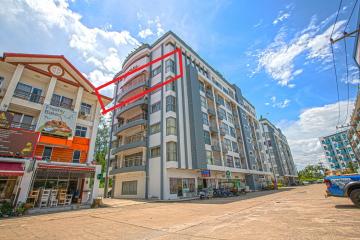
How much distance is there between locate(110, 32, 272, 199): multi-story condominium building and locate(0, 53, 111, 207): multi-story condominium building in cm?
861

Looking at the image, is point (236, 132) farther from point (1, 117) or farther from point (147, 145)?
point (1, 117)

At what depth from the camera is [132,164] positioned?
29.5 meters

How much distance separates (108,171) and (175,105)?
712 inches

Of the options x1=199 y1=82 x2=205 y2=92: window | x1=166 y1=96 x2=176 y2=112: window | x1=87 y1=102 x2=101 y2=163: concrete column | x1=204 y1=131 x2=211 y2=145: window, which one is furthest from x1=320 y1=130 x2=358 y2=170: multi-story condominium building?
x1=87 y1=102 x2=101 y2=163: concrete column

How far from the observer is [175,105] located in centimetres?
2848

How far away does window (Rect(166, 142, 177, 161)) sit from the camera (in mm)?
24922

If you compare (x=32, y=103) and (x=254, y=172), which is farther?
(x=254, y=172)

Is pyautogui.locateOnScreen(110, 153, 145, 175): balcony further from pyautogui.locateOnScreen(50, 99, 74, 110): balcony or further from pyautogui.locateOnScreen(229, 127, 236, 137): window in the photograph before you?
pyautogui.locateOnScreen(229, 127, 236, 137): window

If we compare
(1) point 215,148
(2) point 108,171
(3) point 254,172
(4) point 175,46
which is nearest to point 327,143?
(3) point 254,172

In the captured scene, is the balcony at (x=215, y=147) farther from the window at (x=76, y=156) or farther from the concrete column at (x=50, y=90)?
the concrete column at (x=50, y=90)

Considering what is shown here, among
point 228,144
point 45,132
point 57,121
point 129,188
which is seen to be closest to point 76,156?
point 45,132

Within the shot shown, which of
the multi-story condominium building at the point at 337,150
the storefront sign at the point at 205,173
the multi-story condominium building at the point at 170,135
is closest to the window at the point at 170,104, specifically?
the multi-story condominium building at the point at 170,135

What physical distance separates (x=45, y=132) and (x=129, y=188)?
15754 millimetres

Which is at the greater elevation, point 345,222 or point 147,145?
point 147,145
